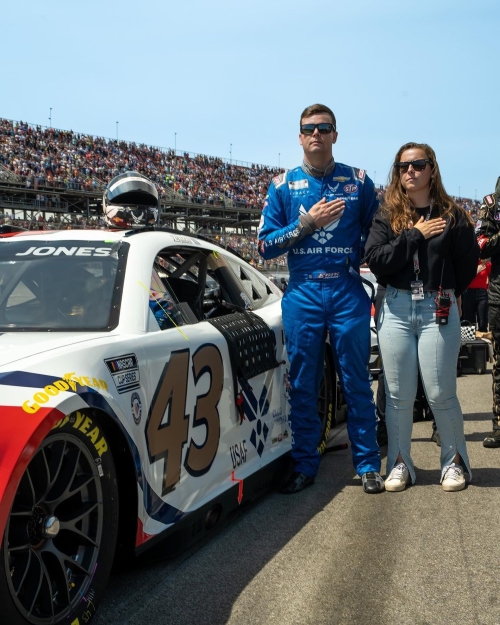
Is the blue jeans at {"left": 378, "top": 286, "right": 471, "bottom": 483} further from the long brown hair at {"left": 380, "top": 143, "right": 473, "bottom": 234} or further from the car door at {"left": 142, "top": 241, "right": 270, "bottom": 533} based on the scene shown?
the car door at {"left": 142, "top": 241, "right": 270, "bottom": 533}

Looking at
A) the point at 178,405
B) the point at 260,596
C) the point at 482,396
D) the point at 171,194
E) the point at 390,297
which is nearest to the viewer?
the point at 260,596

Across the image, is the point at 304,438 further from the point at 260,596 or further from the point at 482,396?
the point at 482,396

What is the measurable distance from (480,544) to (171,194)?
46.7 metres

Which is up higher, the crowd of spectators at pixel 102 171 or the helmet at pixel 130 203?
the crowd of spectators at pixel 102 171

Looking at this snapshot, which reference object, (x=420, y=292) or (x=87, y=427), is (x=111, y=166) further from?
(x=87, y=427)

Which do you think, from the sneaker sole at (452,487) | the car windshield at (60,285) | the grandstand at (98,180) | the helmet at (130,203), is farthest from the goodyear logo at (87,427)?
the grandstand at (98,180)

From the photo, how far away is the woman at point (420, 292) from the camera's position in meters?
4.26

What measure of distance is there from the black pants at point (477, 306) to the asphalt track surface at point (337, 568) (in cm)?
737

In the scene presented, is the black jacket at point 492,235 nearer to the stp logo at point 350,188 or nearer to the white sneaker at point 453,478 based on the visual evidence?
the stp logo at point 350,188

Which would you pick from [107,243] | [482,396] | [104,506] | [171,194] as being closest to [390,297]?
[107,243]

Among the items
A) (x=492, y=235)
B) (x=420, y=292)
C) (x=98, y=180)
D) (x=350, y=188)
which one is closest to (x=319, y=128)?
(x=350, y=188)

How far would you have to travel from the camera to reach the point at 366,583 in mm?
3014

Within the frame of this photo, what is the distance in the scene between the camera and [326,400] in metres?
5.20

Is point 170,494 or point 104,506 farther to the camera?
point 170,494
